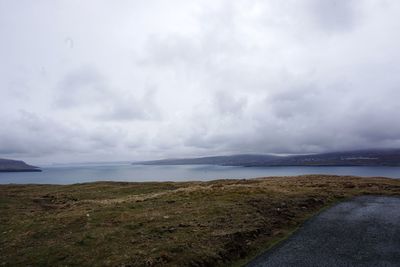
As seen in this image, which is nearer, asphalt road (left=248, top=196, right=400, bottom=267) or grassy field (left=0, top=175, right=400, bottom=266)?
asphalt road (left=248, top=196, right=400, bottom=267)

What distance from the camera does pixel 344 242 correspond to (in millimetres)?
18016

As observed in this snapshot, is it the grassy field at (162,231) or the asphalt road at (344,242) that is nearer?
the asphalt road at (344,242)

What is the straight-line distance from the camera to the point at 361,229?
20.8 meters

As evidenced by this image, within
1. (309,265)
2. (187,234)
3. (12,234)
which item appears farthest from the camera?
(12,234)

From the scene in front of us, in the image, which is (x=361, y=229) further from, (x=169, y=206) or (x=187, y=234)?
(x=169, y=206)

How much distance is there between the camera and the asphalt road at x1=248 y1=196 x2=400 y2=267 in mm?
15183

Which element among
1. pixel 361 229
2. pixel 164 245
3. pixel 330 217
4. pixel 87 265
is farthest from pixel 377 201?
pixel 87 265

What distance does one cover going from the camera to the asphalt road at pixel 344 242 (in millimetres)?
15183

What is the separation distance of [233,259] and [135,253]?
5.05 metres

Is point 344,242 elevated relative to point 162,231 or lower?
lower

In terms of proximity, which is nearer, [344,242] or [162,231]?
[344,242]

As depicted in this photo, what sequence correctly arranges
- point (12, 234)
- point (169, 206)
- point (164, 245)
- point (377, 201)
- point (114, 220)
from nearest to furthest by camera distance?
point (164, 245) < point (12, 234) < point (114, 220) < point (169, 206) < point (377, 201)

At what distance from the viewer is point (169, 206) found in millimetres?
29891

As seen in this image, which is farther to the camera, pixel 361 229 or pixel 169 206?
pixel 169 206
